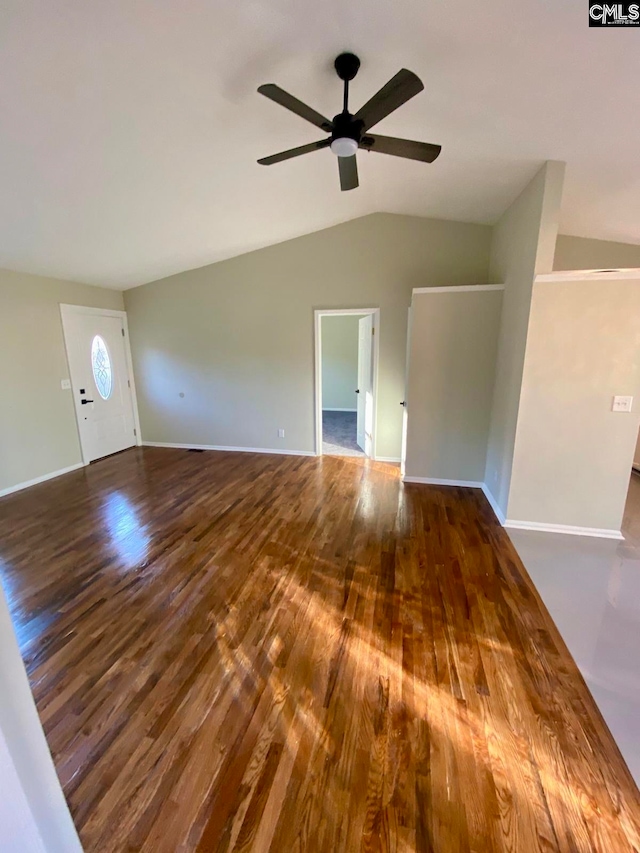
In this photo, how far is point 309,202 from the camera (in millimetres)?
3721

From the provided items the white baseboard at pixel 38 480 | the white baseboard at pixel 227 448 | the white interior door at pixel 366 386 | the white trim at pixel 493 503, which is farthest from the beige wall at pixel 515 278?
the white baseboard at pixel 38 480

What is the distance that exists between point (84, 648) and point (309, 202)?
4121mm

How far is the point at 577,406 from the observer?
2.87 meters

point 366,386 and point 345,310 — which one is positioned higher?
point 345,310

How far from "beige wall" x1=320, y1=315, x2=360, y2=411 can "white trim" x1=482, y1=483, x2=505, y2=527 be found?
17.1ft

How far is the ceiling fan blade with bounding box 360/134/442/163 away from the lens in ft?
6.56

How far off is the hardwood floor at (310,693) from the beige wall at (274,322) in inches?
94.6

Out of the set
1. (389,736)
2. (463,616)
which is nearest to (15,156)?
(389,736)

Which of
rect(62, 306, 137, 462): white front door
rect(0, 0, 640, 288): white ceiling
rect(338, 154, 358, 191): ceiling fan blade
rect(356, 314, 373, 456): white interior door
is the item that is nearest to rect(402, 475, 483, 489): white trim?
rect(356, 314, 373, 456): white interior door

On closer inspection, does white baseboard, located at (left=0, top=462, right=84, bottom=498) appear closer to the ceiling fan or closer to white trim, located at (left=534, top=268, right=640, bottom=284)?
the ceiling fan

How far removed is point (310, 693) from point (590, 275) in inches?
129

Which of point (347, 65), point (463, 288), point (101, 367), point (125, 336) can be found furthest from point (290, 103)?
point (125, 336)

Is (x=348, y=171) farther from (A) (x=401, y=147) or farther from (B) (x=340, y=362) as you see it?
(B) (x=340, y=362)

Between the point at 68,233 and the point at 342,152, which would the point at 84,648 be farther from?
the point at 68,233
